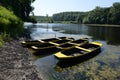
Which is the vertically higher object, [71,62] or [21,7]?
[21,7]

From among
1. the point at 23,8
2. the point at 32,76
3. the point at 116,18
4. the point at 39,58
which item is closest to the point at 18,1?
the point at 23,8

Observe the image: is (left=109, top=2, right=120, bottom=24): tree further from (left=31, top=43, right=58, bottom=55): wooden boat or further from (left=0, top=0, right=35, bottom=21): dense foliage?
(left=31, top=43, right=58, bottom=55): wooden boat

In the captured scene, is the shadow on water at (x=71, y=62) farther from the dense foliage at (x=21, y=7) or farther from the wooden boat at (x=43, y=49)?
the dense foliage at (x=21, y=7)

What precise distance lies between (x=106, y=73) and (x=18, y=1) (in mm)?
43589

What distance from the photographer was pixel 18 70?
43.8 ft

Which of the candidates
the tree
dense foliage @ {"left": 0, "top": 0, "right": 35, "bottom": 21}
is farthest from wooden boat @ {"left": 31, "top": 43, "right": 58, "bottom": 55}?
the tree

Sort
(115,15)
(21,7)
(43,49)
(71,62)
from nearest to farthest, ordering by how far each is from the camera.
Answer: (71,62), (43,49), (21,7), (115,15)

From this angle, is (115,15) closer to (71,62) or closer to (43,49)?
(43,49)

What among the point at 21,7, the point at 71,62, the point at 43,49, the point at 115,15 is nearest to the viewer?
the point at 71,62

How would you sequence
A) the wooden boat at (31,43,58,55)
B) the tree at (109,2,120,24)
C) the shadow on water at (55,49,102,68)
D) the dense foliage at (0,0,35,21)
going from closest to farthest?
the shadow on water at (55,49,102,68), the wooden boat at (31,43,58,55), the dense foliage at (0,0,35,21), the tree at (109,2,120,24)

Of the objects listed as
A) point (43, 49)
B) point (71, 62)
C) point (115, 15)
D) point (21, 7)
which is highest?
point (21, 7)

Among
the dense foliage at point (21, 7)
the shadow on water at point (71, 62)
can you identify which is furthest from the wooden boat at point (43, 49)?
the dense foliage at point (21, 7)

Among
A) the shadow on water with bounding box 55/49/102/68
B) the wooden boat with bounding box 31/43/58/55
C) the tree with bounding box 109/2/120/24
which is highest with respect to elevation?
the tree with bounding box 109/2/120/24

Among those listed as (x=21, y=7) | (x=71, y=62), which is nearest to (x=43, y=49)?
(x=71, y=62)
